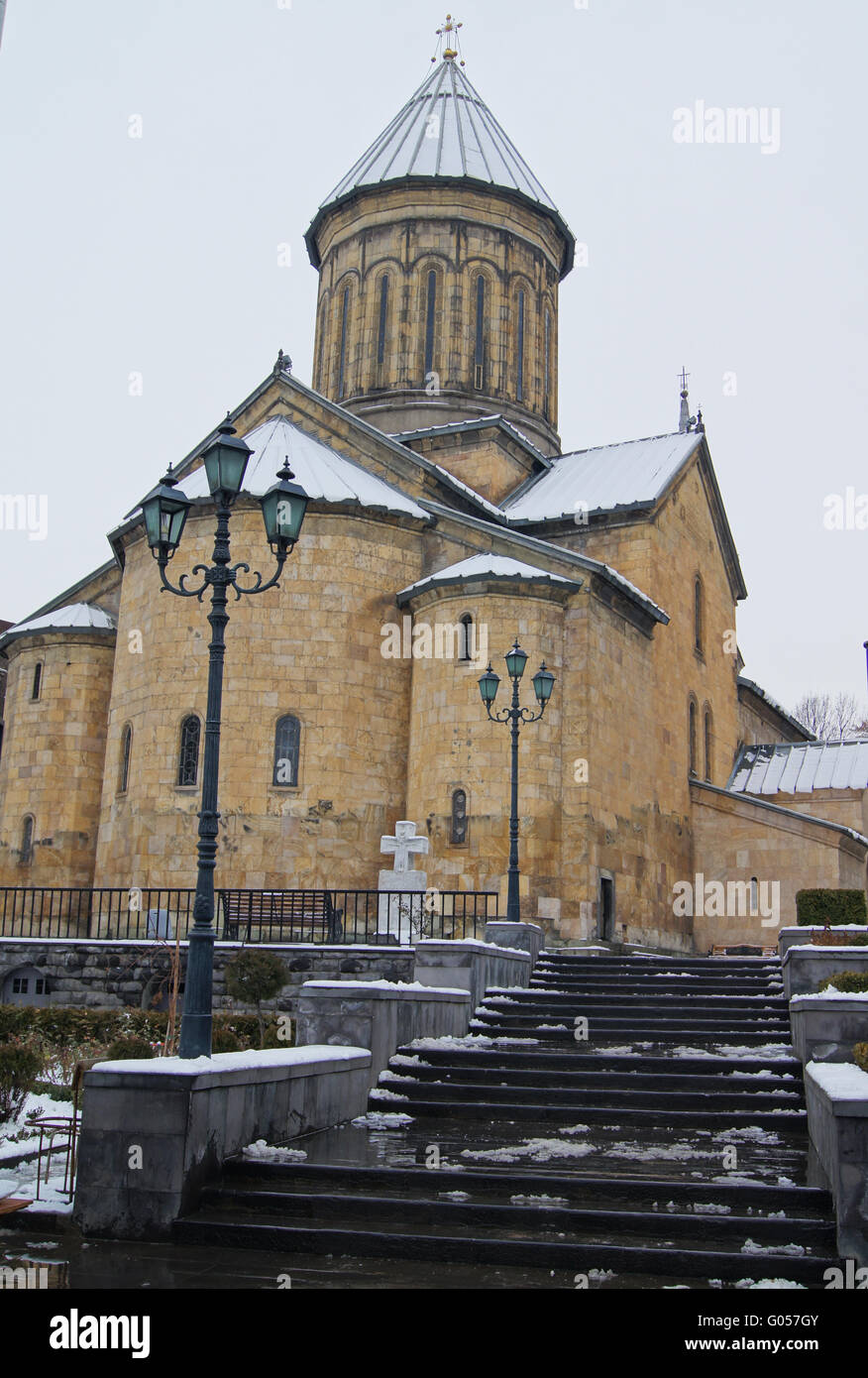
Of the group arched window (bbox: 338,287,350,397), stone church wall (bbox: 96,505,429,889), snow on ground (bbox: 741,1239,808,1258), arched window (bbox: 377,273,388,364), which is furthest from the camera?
arched window (bbox: 338,287,350,397)

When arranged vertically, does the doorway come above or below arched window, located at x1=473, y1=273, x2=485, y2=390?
below

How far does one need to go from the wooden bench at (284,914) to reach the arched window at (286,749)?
2.01m

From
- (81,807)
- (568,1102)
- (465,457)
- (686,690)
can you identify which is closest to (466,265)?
(465,457)

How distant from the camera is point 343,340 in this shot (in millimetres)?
27906

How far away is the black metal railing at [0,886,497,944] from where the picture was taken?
1672 cm

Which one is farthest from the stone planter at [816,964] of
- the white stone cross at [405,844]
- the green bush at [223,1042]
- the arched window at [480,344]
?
the arched window at [480,344]

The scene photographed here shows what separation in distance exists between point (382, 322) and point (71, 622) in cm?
955

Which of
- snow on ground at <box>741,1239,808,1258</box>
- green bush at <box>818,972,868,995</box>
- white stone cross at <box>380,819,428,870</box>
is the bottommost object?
snow on ground at <box>741,1239,808,1258</box>

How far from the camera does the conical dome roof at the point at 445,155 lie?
91.4 feet

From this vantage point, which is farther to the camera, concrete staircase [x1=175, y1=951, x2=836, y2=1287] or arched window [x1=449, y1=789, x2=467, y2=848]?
arched window [x1=449, y1=789, x2=467, y2=848]

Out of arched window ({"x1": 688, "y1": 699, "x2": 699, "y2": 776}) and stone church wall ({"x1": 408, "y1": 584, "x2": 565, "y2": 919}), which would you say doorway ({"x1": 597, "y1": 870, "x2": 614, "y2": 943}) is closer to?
stone church wall ({"x1": 408, "y1": 584, "x2": 565, "y2": 919})

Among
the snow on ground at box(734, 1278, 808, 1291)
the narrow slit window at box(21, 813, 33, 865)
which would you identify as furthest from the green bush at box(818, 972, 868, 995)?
the narrow slit window at box(21, 813, 33, 865)

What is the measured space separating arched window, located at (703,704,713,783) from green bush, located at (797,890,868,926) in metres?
8.17

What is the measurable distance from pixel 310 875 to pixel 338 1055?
10.0 metres
